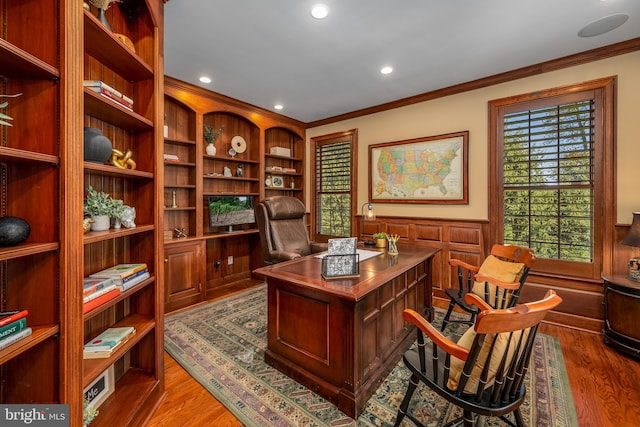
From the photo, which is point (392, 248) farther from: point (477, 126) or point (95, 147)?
point (95, 147)

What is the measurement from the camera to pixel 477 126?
11.1ft

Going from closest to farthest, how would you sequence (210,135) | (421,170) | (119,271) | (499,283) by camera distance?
(119,271), (499,283), (421,170), (210,135)

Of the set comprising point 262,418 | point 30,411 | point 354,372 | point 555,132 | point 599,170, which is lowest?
point 262,418

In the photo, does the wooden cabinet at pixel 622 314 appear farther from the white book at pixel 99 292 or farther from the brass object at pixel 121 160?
the brass object at pixel 121 160

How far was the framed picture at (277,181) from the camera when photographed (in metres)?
4.82

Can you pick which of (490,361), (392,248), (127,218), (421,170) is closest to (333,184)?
(421,170)

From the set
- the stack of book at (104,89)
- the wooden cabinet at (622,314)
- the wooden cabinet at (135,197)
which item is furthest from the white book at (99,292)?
the wooden cabinet at (622,314)

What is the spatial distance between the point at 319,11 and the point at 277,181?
3060 millimetres

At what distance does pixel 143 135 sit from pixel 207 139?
2.31 m

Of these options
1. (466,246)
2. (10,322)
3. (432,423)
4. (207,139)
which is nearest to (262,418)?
(432,423)

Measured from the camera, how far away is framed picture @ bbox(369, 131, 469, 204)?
11.5 ft

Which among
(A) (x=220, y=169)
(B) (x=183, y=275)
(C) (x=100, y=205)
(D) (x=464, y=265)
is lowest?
(B) (x=183, y=275)

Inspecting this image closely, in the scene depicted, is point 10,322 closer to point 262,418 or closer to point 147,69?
point 262,418

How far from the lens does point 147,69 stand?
5.39 feet
